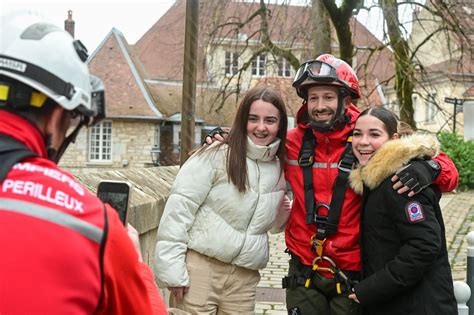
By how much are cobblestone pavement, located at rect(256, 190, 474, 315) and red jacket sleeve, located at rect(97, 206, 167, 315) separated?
555cm

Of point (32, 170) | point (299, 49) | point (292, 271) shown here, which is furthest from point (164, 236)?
point (299, 49)

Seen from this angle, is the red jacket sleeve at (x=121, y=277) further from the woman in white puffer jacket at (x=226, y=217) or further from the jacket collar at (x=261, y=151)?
the jacket collar at (x=261, y=151)

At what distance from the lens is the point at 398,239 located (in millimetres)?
3506

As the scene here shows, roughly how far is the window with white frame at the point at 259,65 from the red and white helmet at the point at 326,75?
15948 millimetres

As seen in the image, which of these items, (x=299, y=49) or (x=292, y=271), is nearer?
→ (x=292, y=271)

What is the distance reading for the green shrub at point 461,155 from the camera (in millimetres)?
24422

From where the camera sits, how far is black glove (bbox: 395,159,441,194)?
341cm

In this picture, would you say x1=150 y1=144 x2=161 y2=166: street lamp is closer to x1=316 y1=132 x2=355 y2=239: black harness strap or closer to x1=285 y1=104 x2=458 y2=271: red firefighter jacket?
x1=285 y1=104 x2=458 y2=271: red firefighter jacket

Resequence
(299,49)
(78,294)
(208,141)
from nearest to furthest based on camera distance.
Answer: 1. (78,294)
2. (208,141)
3. (299,49)

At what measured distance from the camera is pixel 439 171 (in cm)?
354

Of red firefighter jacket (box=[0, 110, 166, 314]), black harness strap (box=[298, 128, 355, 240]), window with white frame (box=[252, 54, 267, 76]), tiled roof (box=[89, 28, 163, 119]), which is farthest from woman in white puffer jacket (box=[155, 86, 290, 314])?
tiled roof (box=[89, 28, 163, 119])

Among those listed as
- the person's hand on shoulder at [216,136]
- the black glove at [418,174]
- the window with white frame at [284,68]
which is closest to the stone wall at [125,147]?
the window with white frame at [284,68]

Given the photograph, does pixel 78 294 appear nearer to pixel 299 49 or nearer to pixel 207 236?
pixel 207 236

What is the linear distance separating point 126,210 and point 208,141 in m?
2.12
